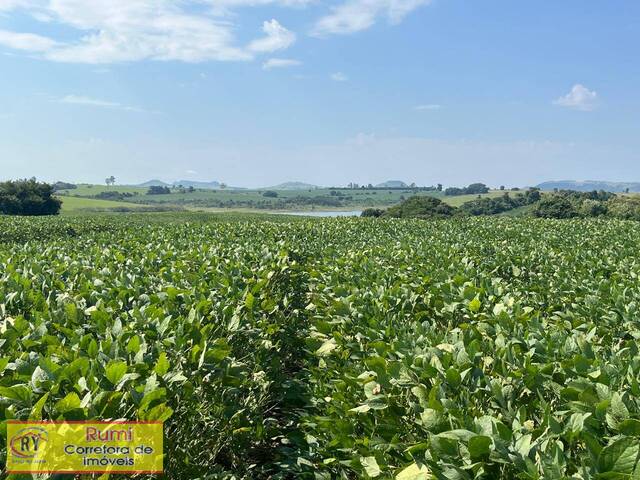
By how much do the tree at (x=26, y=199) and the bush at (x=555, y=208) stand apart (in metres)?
79.5

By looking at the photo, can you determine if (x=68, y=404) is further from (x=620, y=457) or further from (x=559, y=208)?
(x=559, y=208)

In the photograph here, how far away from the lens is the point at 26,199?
77062 mm

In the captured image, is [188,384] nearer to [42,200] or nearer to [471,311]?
[471,311]

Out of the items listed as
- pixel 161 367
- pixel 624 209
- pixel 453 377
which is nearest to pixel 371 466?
pixel 453 377

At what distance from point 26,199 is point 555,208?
83.0 meters

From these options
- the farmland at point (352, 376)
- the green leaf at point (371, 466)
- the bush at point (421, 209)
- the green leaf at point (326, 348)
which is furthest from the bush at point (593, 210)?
the green leaf at point (371, 466)

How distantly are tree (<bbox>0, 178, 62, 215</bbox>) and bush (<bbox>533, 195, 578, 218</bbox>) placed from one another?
79456 mm

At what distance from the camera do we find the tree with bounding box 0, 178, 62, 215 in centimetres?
7450

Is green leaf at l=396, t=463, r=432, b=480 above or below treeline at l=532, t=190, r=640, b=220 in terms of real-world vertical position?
below

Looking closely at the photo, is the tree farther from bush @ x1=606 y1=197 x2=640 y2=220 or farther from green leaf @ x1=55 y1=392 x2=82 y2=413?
bush @ x1=606 y1=197 x2=640 y2=220

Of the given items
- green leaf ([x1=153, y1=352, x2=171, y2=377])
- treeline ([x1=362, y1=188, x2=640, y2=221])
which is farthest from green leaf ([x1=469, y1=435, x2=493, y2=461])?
treeline ([x1=362, y1=188, x2=640, y2=221])

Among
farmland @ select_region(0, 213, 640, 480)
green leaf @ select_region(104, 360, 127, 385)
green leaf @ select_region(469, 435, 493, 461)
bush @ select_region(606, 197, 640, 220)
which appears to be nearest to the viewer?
green leaf @ select_region(469, 435, 493, 461)

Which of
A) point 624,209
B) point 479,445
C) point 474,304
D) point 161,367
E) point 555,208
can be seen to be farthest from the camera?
point 555,208

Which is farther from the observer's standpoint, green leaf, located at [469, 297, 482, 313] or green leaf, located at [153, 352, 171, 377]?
green leaf, located at [469, 297, 482, 313]
